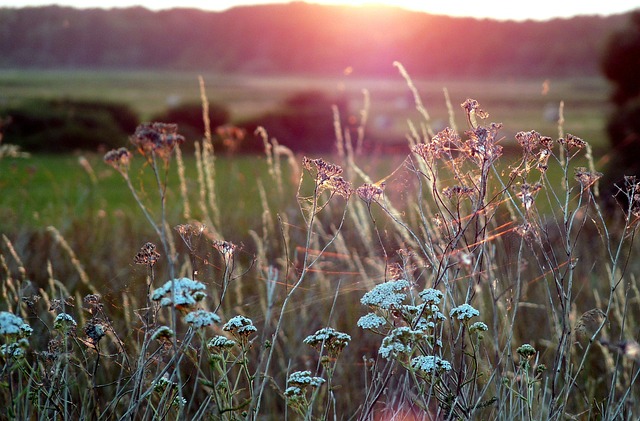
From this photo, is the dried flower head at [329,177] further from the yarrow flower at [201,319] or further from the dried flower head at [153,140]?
the yarrow flower at [201,319]

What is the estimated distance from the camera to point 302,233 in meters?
6.57

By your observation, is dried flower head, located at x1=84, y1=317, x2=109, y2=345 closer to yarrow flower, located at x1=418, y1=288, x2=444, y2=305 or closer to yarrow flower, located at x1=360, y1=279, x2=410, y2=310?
yarrow flower, located at x1=360, y1=279, x2=410, y2=310

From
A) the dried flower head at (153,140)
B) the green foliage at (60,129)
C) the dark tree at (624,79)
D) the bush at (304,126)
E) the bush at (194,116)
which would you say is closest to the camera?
the dried flower head at (153,140)

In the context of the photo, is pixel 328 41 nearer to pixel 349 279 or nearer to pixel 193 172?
pixel 193 172

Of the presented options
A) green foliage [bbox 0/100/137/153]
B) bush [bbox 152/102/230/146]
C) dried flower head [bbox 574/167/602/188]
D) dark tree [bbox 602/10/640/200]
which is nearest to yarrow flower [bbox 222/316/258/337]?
dried flower head [bbox 574/167/602/188]

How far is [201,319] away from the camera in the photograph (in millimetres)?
1546

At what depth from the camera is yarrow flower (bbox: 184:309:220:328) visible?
1.54 metres

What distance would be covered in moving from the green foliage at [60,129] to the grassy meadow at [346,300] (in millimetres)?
11853

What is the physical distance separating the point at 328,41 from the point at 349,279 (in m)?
24.9

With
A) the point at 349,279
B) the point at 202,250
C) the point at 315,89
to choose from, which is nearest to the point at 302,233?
the point at 349,279

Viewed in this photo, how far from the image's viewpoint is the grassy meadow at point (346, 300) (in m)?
1.90

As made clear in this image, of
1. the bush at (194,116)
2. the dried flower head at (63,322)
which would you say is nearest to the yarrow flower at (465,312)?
the dried flower head at (63,322)

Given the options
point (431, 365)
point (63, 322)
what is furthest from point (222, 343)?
point (431, 365)

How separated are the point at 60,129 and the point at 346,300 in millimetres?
18670
